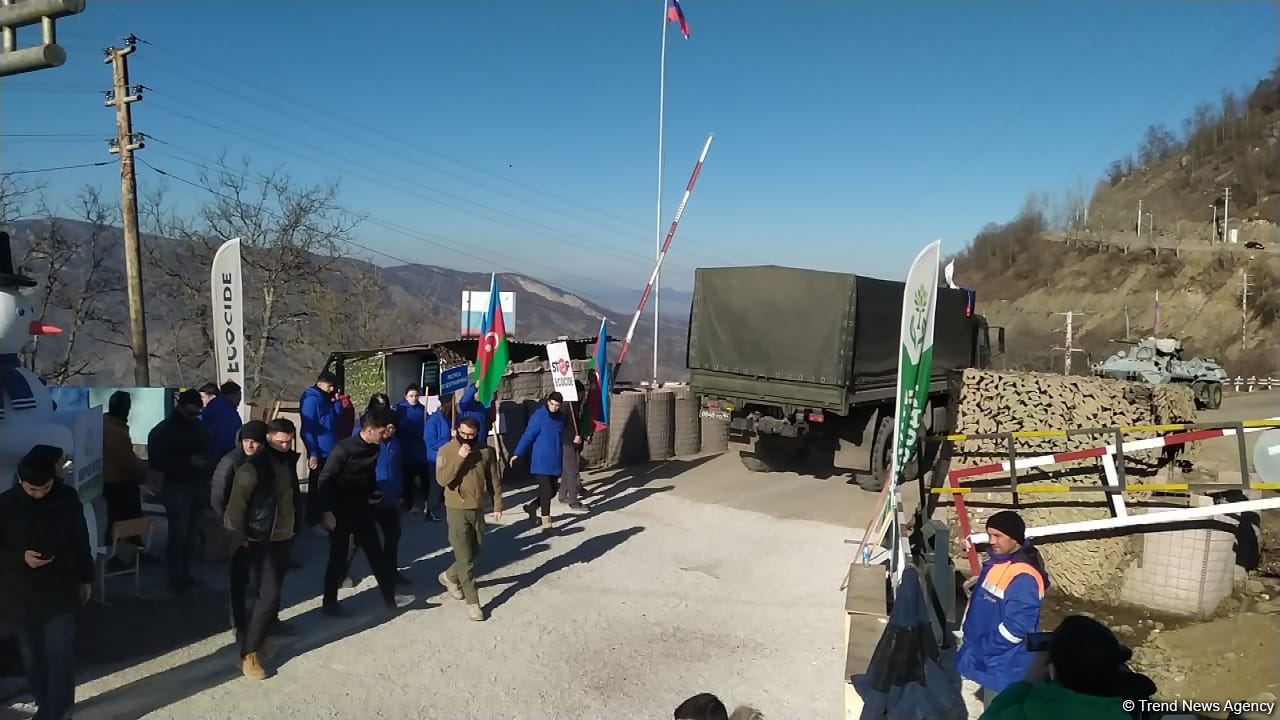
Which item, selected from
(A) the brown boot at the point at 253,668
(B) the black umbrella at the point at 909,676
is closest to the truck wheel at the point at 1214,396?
(B) the black umbrella at the point at 909,676

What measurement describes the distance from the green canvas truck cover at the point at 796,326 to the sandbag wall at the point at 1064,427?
7.33 feet

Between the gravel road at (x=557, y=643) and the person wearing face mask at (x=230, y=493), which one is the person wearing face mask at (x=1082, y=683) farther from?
the person wearing face mask at (x=230, y=493)

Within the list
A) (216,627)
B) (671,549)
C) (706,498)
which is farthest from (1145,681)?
(706,498)

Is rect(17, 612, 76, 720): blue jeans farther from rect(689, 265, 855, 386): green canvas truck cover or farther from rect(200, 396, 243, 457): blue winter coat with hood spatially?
rect(689, 265, 855, 386): green canvas truck cover

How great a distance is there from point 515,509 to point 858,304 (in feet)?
17.7

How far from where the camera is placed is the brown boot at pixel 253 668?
4.91 meters

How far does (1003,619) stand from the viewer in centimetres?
373

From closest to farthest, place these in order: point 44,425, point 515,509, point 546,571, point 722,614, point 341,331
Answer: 1. point 44,425
2. point 722,614
3. point 546,571
4. point 515,509
5. point 341,331

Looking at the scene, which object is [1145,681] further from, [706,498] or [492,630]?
[706,498]

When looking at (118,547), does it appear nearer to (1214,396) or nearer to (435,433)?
(435,433)

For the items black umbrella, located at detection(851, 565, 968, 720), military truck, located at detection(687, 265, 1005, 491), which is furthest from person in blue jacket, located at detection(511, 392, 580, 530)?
black umbrella, located at detection(851, 565, 968, 720)

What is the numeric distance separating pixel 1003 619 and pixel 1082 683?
5.20ft

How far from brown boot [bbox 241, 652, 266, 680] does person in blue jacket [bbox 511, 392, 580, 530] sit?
154 inches

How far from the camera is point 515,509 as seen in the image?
9758mm
